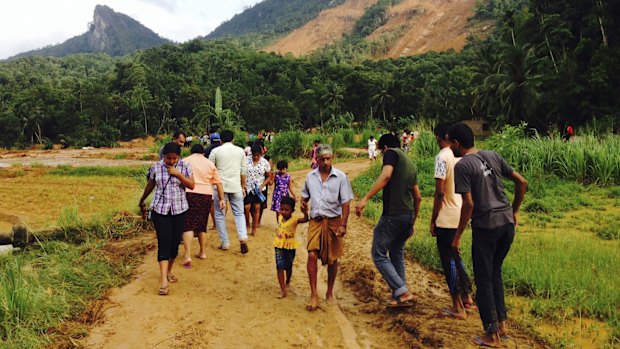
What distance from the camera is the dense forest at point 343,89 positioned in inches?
1023

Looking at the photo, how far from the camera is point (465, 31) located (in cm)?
11669

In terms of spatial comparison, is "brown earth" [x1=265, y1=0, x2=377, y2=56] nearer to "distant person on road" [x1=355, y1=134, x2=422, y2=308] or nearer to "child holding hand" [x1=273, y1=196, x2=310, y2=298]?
"child holding hand" [x1=273, y1=196, x2=310, y2=298]

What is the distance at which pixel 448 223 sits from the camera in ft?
13.9

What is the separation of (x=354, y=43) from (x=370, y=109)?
85739mm

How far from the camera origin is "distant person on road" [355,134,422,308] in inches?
171

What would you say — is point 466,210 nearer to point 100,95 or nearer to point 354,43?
point 100,95

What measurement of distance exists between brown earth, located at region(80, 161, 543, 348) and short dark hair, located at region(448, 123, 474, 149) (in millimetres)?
1724

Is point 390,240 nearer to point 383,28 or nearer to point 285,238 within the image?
point 285,238

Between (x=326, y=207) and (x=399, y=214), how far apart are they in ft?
2.40

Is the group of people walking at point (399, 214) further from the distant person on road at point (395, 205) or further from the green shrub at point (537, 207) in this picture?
the green shrub at point (537, 207)

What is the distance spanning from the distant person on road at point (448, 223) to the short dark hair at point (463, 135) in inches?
21.0

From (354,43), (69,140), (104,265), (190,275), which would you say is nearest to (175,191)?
(190,275)

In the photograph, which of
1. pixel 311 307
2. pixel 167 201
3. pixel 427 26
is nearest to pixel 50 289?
pixel 167 201

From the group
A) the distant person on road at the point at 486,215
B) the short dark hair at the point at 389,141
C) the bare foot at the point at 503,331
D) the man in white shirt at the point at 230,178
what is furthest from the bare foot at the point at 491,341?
the man in white shirt at the point at 230,178
